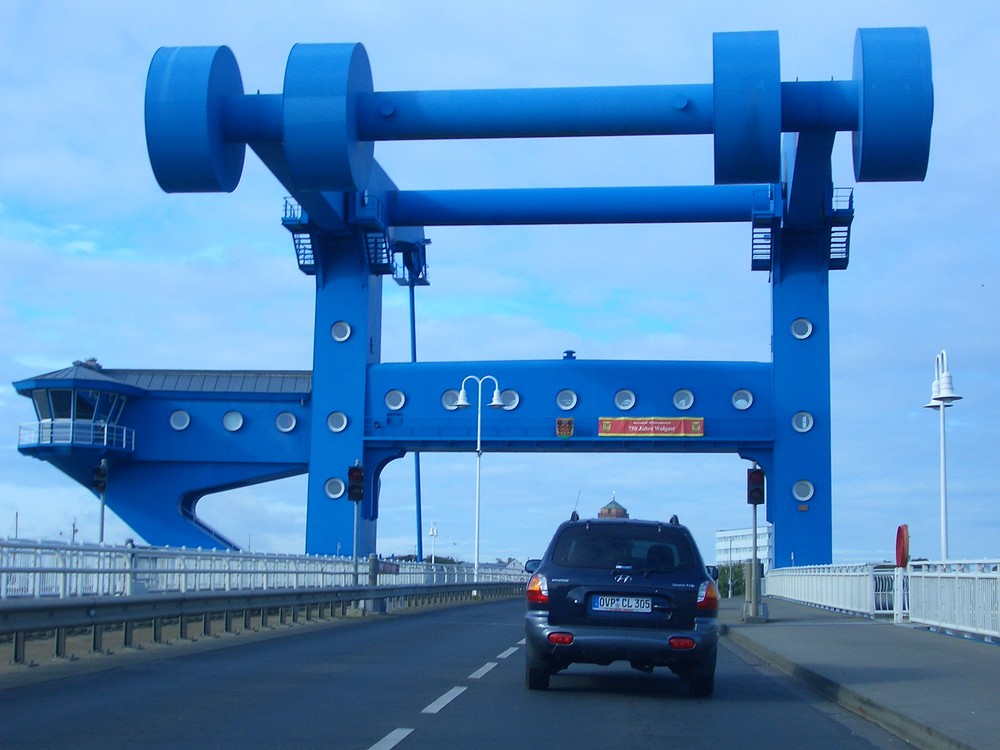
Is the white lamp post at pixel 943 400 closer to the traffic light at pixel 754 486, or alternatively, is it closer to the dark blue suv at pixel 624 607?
the traffic light at pixel 754 486

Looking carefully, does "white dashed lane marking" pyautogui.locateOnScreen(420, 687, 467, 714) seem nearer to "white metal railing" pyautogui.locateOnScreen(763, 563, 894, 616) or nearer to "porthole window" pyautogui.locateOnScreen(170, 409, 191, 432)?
"white metal railing" pyautogui.locateOnScreen(763, 563, 894, 616)

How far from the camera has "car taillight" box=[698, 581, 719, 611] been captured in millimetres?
11820

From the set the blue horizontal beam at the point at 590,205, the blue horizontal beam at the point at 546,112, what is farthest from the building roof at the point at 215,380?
the blue horizontal beam at the point at 546,112

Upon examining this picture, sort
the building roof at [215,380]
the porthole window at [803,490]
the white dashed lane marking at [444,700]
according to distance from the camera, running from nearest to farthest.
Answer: the white dashed lane marking at [444,700], the porthole window at [803,490], the building roof at [215,380]

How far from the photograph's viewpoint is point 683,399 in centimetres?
4847

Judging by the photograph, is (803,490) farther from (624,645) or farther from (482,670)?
(624,645)

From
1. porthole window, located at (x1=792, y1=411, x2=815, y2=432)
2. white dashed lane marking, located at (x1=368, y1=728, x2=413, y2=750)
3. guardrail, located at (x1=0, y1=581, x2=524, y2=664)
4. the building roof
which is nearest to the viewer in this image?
white dashed lane marking, located at (x1=368, y1=728, x2=413, y2=750)

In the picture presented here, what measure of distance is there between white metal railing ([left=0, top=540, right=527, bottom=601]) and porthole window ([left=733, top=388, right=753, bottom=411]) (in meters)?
20.8

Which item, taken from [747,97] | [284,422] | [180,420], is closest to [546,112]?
[747,97]

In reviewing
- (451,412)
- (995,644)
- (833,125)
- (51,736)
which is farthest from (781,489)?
(51,736)

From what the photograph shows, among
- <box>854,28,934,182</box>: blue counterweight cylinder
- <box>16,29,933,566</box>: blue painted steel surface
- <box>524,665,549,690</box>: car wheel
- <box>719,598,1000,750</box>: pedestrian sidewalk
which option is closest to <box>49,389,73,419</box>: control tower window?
<box>16,29,933,566</box>: blue painted steel surface

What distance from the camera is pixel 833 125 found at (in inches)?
1097

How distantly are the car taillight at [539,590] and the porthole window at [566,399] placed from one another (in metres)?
36.7

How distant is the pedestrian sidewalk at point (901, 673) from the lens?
376 inches
